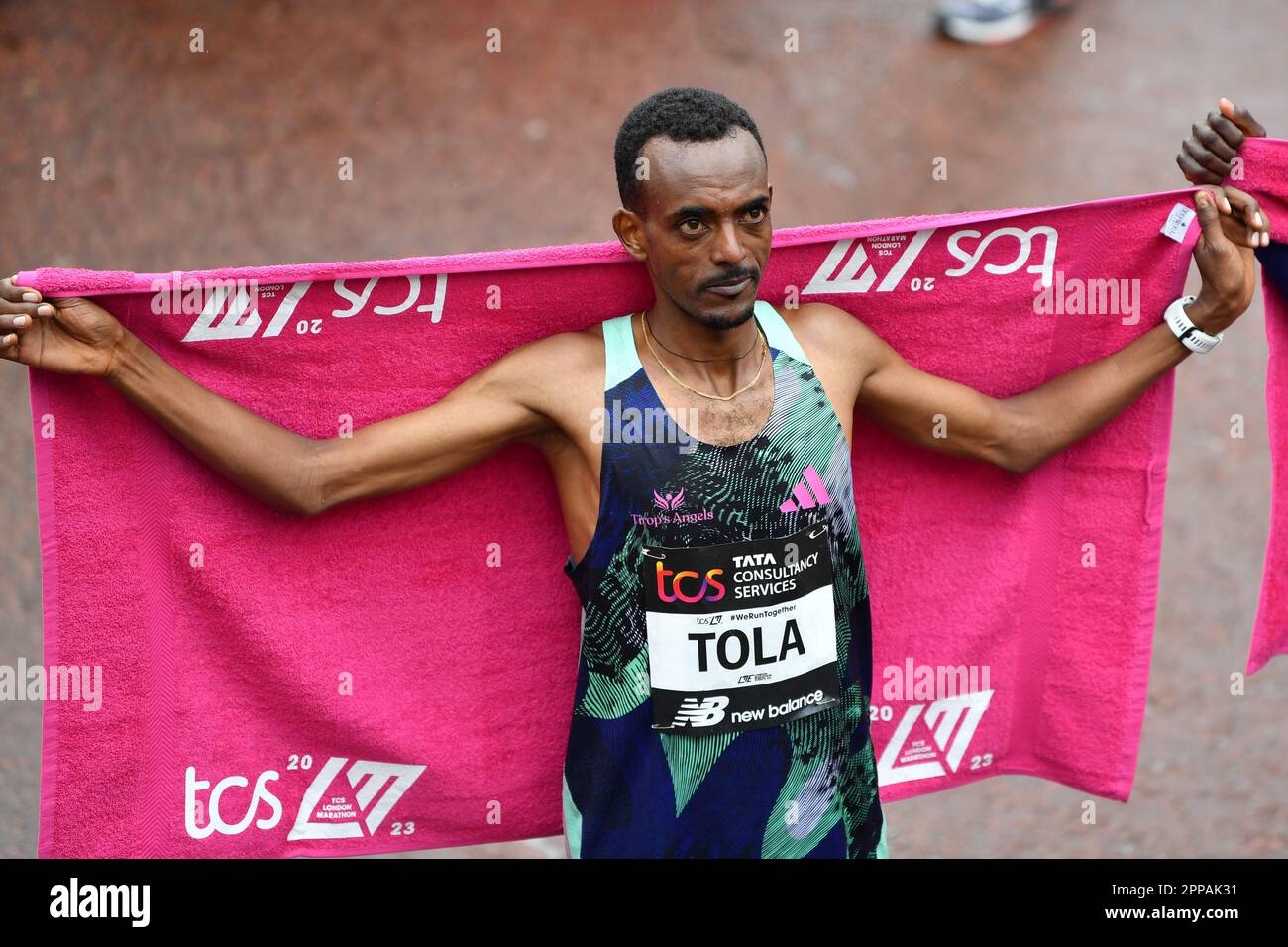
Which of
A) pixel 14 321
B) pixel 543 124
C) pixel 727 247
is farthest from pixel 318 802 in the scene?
pixel 543 124

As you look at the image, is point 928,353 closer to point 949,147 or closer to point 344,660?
point 344,660

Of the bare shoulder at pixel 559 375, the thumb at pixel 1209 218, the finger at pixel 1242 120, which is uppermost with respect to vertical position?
the finger at pixel 1242 120

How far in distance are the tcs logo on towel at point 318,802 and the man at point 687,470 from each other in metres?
0.57

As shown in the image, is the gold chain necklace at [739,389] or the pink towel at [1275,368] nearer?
the gold chain necklace at [739,389]

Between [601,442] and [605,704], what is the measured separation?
1.94 ft

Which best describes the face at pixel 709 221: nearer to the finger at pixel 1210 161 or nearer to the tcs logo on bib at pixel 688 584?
the tcs logo on bib at pixel 688 584

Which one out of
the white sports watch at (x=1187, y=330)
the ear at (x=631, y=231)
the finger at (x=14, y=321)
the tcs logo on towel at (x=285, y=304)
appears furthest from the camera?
the white sports watch at (x=1187, y=330)

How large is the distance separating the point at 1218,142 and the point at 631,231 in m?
1.37

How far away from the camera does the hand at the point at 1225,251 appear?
3352 millimetres

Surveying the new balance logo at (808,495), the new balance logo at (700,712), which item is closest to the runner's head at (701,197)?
the new balance logo at (808,495)

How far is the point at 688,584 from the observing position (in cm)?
310

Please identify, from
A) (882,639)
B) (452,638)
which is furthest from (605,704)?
(882,639)

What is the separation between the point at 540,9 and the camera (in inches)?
342

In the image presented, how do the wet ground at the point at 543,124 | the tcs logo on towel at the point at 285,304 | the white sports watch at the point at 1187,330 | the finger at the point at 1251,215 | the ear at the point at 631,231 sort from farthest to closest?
the wet ground at the point at 543,124 → the white sports watch at the point at 1187,330 → the finger at the point at 1251,215 → the tcs logo on towel at the point at 285,304 → the ear at the point at 631,231
